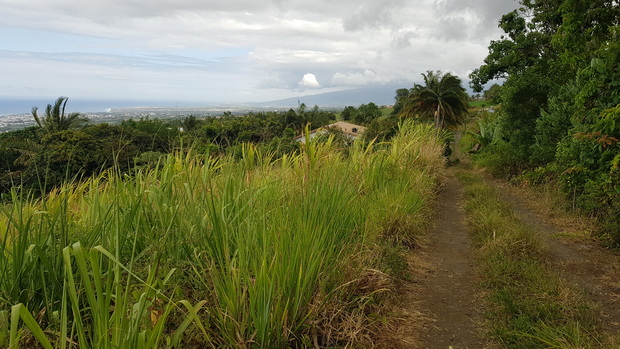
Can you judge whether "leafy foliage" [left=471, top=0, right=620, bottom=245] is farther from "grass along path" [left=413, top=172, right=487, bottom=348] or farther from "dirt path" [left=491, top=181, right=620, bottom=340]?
"grass along path" [left=413, top=172, right=487, bottom=348]

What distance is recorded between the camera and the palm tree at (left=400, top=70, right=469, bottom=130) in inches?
1260

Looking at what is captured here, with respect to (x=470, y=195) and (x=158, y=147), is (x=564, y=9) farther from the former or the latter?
(x=158, y=147)

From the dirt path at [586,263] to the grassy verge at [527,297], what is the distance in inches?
6.3

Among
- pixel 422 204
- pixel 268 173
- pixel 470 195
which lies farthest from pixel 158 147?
pixel 470 195

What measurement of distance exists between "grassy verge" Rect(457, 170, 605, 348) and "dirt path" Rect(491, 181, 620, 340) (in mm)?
160

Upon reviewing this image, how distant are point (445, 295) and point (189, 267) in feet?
7.74

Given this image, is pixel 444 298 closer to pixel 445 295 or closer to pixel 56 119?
pixel 445 295

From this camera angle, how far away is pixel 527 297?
3.55 meters

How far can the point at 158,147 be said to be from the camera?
4484 millimetres

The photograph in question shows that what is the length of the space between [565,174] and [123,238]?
5843 millimetres

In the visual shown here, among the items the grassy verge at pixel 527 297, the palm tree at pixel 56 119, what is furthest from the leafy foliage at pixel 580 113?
the palm tree at pixel 56 119

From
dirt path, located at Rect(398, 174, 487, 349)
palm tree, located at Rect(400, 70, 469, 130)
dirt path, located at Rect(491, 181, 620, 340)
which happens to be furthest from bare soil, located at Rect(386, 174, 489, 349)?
palm tree, located at Rect(400, 70, 469, 130)

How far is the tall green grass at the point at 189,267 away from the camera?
196 cm

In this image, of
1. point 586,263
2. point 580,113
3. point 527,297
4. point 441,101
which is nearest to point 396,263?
point 527,297
